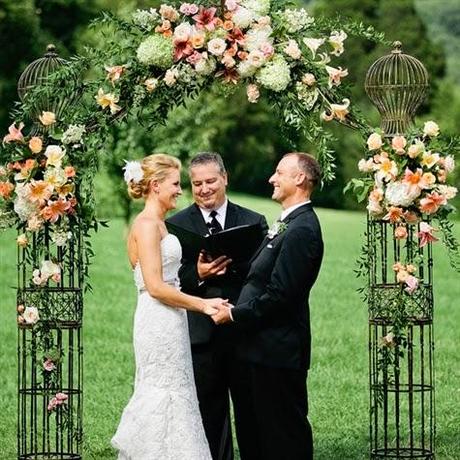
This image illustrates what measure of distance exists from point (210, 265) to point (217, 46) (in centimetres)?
134

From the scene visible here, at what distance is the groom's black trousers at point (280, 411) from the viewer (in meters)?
7.96

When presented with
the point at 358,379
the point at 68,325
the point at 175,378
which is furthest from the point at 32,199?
the point at 358,379

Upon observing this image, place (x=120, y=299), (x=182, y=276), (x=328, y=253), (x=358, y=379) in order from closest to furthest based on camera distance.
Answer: (x=182, y=276) < (x=358, y=379) < (x=120, y=299) < (x=328, y=253)

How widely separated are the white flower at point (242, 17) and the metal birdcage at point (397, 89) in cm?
90

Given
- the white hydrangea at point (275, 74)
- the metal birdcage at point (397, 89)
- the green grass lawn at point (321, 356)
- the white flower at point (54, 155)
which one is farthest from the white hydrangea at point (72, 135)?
the green grass lawn at point (321, 356)

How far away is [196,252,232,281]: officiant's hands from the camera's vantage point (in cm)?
827

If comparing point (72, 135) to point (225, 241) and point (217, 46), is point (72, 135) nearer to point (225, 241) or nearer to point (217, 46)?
point (217, 46)

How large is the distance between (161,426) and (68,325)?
103 cm

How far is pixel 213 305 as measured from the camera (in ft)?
26.3

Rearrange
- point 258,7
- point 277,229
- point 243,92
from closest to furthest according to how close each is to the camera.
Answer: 1. point 277,229
2. point 258,7
3. point 243,92

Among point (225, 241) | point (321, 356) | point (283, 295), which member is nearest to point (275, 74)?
point (225, 241)

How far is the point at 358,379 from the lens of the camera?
46.3 ft

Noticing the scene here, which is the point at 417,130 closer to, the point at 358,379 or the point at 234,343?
the point at 234,343

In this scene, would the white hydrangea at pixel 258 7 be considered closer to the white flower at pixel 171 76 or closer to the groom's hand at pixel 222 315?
the white flower at pixel 171 76
